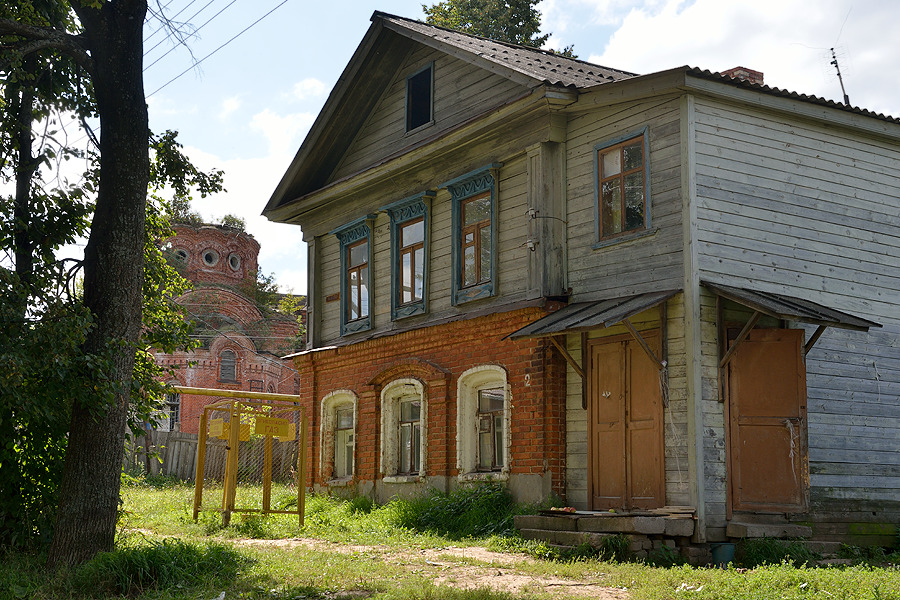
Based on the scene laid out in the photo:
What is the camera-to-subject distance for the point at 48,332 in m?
9.40

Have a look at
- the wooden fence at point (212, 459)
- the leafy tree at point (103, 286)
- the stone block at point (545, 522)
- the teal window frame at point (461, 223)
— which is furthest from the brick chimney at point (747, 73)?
the wooden fence at point (212, 459)

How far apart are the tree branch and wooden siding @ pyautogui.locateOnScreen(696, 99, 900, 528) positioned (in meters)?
7.36

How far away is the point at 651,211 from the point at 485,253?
3750 millimetres

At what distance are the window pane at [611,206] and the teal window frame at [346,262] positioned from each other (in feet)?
20.1

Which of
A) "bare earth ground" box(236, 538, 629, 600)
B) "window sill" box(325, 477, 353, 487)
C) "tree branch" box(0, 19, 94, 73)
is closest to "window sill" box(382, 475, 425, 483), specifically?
"window sill" box(325, 477, 353, 487)

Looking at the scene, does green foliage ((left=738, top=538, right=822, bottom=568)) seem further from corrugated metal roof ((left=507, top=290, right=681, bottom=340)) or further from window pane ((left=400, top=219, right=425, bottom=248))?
window pane ((left=400, top=219, right=425, bottom=248))

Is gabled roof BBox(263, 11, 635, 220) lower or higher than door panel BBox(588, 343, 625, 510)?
higher

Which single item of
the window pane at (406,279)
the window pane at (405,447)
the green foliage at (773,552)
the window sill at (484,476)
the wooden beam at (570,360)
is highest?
the window pane at (406,279)

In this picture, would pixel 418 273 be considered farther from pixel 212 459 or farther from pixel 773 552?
pixel 212 459

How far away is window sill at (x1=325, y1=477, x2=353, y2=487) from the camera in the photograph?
18.6m

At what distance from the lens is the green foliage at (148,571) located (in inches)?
346

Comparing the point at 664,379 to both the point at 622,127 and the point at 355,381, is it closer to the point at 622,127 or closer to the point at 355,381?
the point at 622,127

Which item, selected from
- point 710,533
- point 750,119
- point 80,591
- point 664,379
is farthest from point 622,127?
point 80,591

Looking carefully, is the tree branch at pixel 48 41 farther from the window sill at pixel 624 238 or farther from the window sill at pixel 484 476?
Result: the window sill at pixel 484 476
